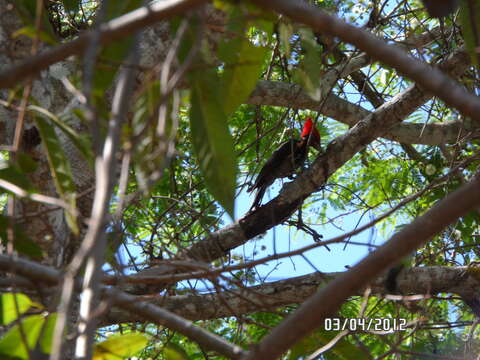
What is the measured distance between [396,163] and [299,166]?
77cm

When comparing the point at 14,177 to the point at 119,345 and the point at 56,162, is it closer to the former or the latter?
the point at 56,162

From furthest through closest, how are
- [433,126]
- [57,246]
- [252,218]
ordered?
[433,126], [252,218], [57,246]

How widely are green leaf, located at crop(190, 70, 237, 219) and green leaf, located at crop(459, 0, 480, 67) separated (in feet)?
2.21

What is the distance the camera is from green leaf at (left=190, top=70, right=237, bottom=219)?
1391 mm

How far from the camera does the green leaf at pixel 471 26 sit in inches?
60.9

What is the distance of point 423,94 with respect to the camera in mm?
2746

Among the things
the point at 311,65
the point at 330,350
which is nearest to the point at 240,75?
the point at 311,65

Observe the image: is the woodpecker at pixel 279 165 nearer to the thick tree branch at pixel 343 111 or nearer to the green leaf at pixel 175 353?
the thick tree branch at pixel 343 111

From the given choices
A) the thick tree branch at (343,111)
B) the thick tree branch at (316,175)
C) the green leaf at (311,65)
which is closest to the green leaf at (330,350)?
the green leaf at (311,65)

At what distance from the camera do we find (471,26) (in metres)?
1.61

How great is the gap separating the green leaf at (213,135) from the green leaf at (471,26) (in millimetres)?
673

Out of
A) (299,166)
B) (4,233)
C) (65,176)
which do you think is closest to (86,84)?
(65,176)

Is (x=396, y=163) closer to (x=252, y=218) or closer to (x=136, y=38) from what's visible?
(x=252, y=218)

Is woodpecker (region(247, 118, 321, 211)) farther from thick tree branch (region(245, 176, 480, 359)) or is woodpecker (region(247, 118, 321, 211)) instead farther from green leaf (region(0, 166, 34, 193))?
thick tree branch (region(245, 176, 480, 359))
